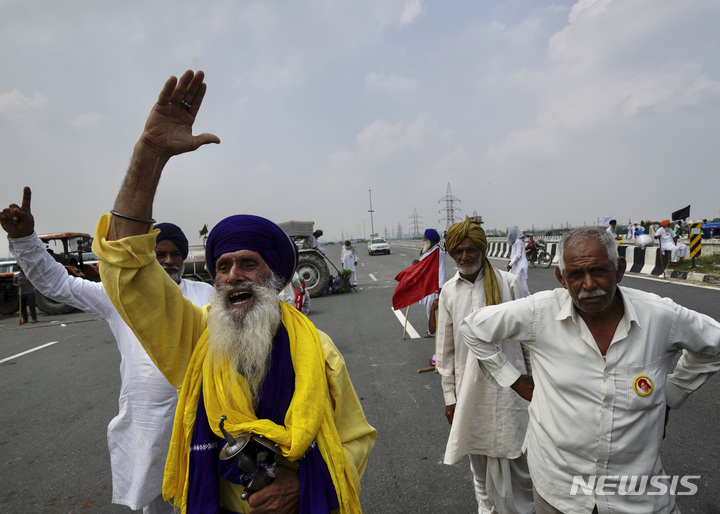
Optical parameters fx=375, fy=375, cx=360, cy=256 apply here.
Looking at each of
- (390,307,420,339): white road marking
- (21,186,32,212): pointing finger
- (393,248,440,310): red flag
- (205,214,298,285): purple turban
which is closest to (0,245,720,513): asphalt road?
(390,307,420,339): white road marking

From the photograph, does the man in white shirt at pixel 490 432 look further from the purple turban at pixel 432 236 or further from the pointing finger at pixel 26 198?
the purple turban at pixel 432 236

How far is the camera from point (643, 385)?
1499 millimetres

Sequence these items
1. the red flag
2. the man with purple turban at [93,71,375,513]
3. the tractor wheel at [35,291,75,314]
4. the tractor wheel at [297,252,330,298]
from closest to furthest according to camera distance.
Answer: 1. the man with purple turban at [93,71,375,513]
2. the red flag
3. the tractor wheel at [297,252,330,298]
4. the tractor wheel at [35,291,75,314]

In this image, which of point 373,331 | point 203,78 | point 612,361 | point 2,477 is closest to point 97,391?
point 2,477

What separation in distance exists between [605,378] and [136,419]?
7.40ft

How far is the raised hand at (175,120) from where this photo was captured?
1.29 m

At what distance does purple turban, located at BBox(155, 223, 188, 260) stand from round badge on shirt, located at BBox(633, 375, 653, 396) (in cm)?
284

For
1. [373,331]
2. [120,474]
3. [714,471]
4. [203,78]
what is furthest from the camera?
[373,331]

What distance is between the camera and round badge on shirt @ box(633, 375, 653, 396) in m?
1.49

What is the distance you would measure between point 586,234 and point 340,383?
1261mm

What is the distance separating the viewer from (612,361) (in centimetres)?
154

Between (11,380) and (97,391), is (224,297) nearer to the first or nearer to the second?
(97,391)

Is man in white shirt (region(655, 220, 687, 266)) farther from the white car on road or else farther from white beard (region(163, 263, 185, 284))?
the white car on road

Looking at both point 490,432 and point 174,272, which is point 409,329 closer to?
point 490,432
